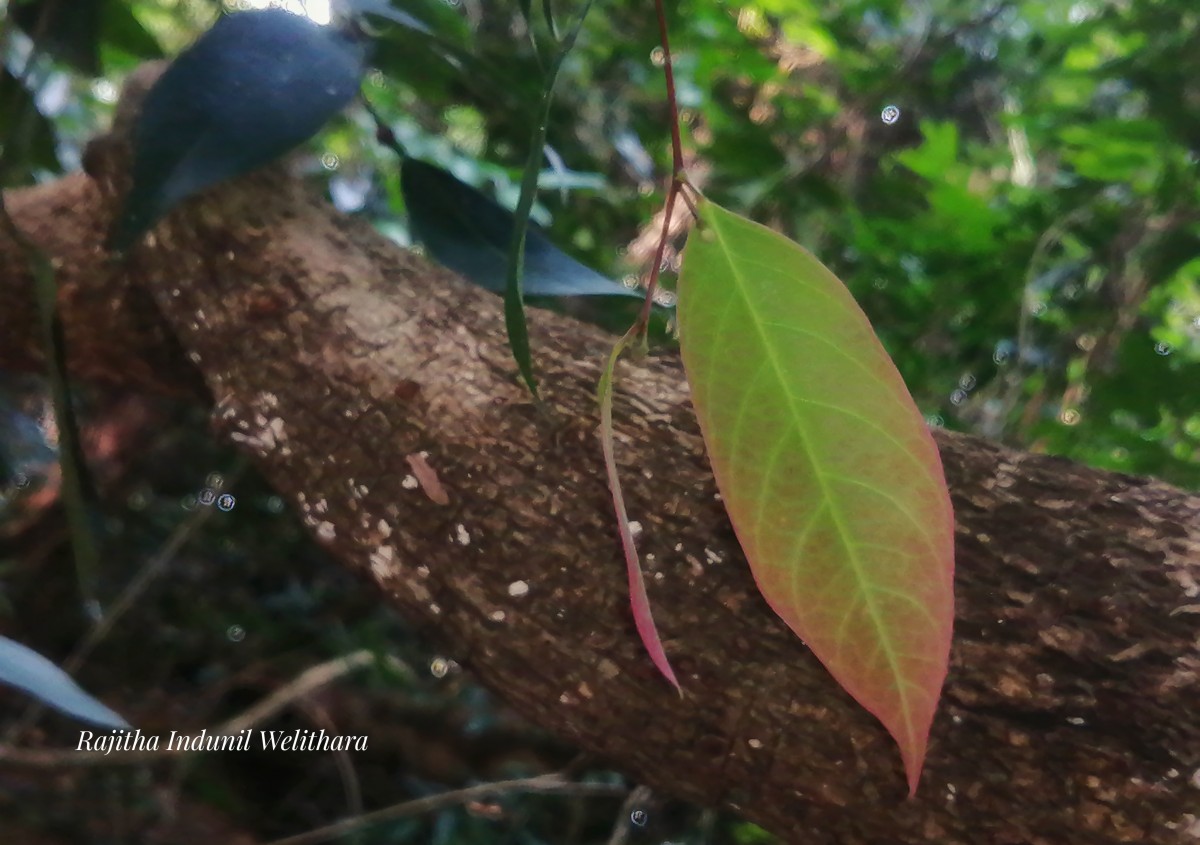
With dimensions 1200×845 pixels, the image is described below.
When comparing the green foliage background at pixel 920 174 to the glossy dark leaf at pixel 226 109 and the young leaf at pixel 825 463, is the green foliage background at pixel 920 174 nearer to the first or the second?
the glossy dark leaf at pixel 226 109

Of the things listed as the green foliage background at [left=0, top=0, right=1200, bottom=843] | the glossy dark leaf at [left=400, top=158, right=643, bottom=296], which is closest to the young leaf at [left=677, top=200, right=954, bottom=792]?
the glossy dark leaf at [left=400, top=158, right=643, bottom=296]

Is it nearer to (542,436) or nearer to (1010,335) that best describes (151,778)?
(542,436)

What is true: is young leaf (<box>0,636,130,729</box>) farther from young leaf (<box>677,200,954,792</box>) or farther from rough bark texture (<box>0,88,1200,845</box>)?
young leaf (<box>677,200,954,792</box>)

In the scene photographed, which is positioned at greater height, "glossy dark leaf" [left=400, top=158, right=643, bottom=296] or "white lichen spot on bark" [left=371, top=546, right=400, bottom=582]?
"glossy dark leaf" [left=400, top=158, right=643, bottom=296]

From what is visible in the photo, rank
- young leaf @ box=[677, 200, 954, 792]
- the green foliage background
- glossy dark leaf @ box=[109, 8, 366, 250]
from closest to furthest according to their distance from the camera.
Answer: young leaf @ box=[677, 200, 954, 792], glossy dark leaf @ box=[109, 8, 366, 250], the green foliage background

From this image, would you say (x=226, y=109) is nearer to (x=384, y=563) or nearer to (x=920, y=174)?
(x=384, y=563)

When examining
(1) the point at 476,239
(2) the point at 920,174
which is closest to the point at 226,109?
(1) the point at 476,239

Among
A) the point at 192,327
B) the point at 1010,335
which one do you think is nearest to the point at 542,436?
the point at 192,327
